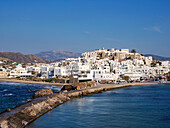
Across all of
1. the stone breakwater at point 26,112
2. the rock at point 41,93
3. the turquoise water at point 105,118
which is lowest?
the turquoise water at point 105,118

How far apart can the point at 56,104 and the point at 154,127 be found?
1434 centimetres

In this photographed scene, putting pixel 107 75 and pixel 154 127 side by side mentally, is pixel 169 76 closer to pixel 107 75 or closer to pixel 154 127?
pixel 107 75

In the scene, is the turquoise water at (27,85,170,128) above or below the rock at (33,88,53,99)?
below

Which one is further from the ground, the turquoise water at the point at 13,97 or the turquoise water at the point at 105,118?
the turquoise water at the point at 13,97

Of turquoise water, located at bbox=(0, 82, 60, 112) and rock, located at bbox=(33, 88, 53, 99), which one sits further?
rock, located at bbox=(33, 88, 53, 99)

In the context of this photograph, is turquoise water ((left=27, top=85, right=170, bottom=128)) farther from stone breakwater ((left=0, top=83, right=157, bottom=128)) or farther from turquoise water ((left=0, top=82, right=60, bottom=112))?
turquoise water ((left=0, top=82, right=60, bottom=112))

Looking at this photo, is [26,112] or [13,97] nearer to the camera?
[26,112]

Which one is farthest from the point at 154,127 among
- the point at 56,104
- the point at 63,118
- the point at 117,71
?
the point at 117,71

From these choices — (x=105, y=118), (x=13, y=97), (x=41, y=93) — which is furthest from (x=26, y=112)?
(x=13, y=97)

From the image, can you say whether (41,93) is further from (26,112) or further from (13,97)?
(26,112)

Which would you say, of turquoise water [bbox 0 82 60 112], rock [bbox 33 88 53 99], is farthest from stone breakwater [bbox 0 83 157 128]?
turquoise water [bbox 0 82 60 112]

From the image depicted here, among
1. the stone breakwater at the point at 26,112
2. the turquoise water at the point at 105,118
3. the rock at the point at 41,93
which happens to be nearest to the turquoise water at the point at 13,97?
the rock at the point at 41,93

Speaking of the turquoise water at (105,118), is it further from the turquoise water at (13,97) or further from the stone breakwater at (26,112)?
the turquoise water at (13,97)

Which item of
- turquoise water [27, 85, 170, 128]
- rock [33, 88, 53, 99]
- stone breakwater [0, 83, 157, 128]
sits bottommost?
turquoise water [27, 85, 170, 128]
